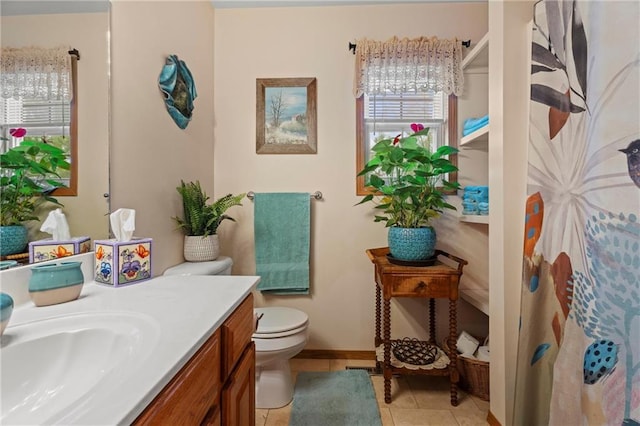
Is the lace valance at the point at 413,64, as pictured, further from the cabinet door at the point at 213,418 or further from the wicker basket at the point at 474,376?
the cabinet door at the point at 213,418

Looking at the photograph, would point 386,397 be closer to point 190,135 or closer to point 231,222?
point 231,222

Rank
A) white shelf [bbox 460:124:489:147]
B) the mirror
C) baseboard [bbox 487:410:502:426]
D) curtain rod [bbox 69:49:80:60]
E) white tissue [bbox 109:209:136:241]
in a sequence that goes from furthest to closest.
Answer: white shelf [bbox 460:124:489:147] → baseboard [bbox 487:410:502:426] → white tissue [bbox 109:209:136:241] → curtain rod [bbox 69:49:80:60] → the mirror

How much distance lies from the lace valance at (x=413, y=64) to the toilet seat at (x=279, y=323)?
4.93 ft

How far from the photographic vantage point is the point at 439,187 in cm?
189

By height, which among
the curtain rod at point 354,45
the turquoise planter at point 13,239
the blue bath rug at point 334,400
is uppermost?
the curtain rod at point 354,45

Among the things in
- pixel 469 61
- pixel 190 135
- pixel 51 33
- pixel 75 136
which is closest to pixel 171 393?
pixel 75 136

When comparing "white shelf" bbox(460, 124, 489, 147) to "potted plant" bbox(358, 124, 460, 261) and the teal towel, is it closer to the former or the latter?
"potted plant" bbox(358, 124, 460, 261)

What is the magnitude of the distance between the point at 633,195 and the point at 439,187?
1166mm

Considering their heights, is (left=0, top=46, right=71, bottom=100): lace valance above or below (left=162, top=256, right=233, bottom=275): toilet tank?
above

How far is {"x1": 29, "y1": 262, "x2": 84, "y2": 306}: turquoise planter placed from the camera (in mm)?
752

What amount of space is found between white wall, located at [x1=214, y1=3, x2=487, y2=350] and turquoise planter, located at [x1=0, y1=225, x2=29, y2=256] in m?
1.25

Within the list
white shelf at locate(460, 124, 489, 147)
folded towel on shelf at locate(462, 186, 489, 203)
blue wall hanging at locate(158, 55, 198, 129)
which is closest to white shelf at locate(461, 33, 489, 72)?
white shelf at locate(460, 124, 489, 147)

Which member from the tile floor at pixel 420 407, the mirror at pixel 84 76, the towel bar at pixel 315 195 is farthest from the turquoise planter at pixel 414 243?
the mirror at pixel 84 76

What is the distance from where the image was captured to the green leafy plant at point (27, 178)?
0.70m
